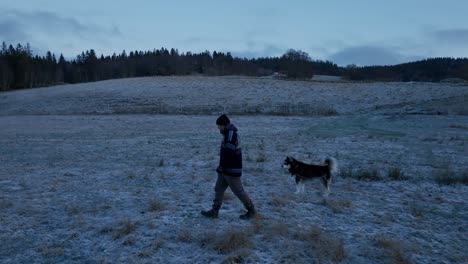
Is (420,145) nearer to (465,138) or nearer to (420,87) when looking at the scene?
(465,138)

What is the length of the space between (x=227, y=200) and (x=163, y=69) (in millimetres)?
111956

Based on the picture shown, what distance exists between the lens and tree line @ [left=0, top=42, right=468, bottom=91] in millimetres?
95438

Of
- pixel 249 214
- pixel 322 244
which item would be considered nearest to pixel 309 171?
pixel 249 214

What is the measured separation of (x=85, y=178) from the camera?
13188 mm

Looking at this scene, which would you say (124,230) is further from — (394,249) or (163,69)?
(163,69)

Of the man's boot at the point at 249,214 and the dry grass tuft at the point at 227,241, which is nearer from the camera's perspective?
the dry grass tuft at the point at 227,241

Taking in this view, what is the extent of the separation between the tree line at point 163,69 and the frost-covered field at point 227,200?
74903 mm

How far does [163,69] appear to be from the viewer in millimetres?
119000

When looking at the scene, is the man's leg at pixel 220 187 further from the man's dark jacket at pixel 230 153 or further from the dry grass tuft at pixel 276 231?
the dry grass tuft at pixel 276 231

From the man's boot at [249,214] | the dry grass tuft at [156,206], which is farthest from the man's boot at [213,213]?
the dry grass tuft at [156,206]

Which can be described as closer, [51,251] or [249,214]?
[51,251]

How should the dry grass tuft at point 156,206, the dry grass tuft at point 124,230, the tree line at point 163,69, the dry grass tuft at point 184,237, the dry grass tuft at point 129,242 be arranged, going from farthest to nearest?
the tree line at point 163,69
the dry grass tuft at point 156,206
the dry grass tuft at point 124,230
the dry grass tuft at point 184,237
the dry grass tuft at point 129,242

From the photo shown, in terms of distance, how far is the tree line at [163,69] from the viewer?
9544cm

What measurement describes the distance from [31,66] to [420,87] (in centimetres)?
8358
